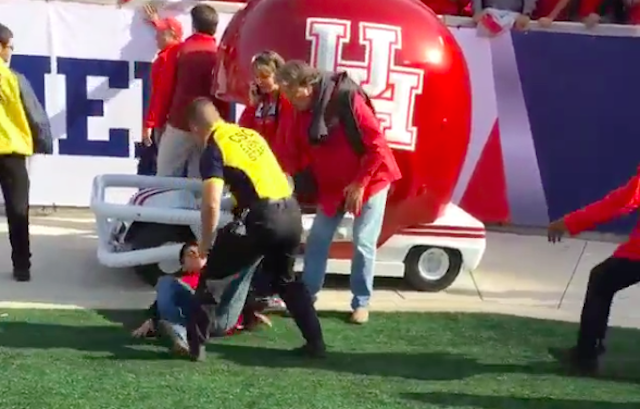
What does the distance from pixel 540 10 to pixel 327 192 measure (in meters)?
3.76

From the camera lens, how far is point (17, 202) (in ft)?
22.6

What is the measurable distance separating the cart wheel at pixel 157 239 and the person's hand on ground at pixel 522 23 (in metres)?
3.21

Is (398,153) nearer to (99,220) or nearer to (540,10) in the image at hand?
(99,220)

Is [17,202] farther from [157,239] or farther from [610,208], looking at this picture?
[610,208]

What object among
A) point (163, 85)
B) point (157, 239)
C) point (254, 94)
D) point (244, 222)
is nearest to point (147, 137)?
point (163, 85)

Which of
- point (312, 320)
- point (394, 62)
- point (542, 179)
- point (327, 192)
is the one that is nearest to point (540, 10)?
point (542, 179)

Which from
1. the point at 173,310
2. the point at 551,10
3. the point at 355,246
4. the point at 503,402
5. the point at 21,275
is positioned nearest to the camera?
the point at 503,402

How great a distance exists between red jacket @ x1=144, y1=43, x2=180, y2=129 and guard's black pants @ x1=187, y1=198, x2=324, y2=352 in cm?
229

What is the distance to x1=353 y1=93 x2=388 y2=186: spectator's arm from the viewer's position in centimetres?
606

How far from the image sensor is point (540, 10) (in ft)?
30.6

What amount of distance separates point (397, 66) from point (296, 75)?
1051 mm

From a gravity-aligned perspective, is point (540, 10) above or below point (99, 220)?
above

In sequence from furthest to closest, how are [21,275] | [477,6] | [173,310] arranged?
[477,6] → [21,275] → [173,310]

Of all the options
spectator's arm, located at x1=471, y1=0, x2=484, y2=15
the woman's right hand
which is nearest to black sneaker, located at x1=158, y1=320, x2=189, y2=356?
the woman's right hand
